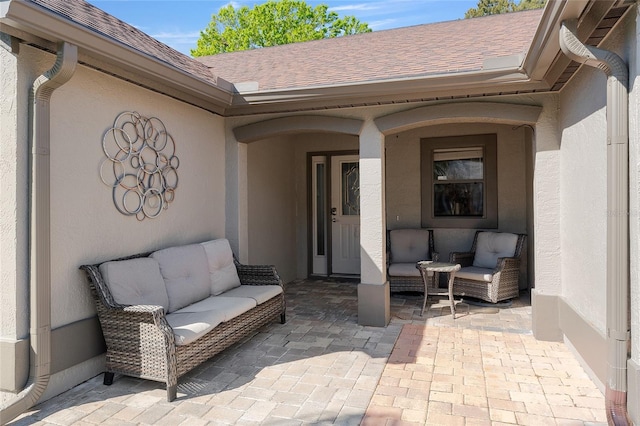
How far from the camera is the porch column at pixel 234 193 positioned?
17.7 feet

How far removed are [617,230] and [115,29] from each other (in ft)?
15.5

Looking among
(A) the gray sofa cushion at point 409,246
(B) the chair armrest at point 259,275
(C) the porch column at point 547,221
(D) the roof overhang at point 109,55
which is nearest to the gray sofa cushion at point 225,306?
(B) the chair armrest at point 259,275

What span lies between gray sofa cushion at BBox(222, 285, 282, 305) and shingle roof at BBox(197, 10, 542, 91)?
7.76 feet

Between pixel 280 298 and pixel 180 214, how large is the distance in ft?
4.98

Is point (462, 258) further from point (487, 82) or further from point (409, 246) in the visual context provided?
point (487, 82)

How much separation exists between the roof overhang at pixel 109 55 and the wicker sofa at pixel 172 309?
5.56ft

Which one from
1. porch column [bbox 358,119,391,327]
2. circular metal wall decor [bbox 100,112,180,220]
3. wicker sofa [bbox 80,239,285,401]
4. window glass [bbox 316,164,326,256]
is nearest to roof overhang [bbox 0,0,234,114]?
circular metal wall decor [bbox 100,112,180,220]

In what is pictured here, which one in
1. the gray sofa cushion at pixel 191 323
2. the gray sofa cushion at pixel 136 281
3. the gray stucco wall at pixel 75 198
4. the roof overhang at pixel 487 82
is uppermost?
the roof overhang at pixel 487 82

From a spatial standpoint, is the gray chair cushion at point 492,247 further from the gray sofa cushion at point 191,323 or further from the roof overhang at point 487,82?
the gray sofa cushion at point 191,323

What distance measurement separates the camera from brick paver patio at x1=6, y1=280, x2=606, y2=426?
2787mm

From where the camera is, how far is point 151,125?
416 centimetres

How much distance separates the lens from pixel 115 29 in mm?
4160

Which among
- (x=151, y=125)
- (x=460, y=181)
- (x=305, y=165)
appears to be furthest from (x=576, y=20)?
(x=305, y=165)

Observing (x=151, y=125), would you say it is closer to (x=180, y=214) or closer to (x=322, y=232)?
(x=180, y=214)
